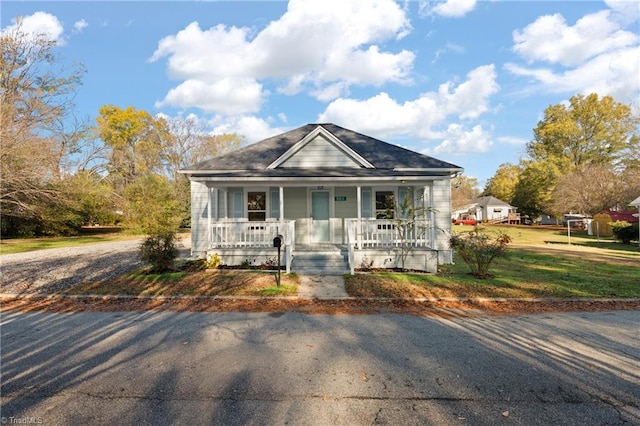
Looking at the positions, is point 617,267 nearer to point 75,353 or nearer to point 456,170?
point 456,170

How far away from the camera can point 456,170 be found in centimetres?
1203

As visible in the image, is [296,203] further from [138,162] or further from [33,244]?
[138,162]

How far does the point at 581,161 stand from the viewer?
42.2 metres

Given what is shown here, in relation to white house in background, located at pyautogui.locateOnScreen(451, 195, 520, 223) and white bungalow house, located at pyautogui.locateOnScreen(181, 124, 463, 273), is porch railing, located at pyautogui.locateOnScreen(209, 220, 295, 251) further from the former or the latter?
white house in background, located at pyautogui.locateOnScreen(451, 195, 520, 223)

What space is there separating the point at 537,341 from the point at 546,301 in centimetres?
273

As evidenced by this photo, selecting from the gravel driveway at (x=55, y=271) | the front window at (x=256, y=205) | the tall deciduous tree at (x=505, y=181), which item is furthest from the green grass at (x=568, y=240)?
the tall deciduous tree at (x=505, y=181)

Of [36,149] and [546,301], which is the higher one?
[36,149]

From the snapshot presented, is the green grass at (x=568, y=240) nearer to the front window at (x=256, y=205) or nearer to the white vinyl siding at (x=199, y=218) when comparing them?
the front window at (x=256, y=205)

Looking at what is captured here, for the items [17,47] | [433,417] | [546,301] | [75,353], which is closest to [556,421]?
[433,417]

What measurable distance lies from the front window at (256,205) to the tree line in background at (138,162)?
134 inches

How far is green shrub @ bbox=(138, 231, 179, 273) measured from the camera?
9.37 m

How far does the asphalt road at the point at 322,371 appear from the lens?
3074 millimetres

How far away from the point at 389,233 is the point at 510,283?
373cm

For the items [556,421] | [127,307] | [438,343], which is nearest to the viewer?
[556,421]
